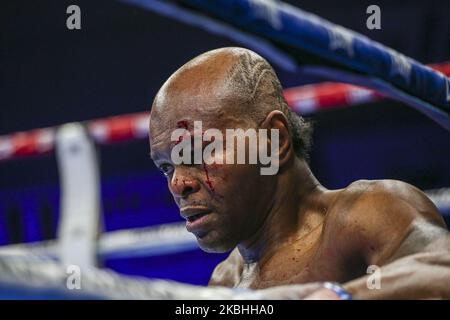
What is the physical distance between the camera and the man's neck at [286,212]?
1.63 meters

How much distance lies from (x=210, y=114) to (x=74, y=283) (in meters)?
0.78

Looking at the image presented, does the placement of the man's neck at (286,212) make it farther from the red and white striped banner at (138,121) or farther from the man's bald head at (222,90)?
the red and white striped banner at (138,121)

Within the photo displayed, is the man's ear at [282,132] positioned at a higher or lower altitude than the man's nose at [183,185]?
higher

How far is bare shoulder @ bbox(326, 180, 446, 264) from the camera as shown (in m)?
1.35

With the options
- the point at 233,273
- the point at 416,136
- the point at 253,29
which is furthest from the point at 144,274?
the point at 253,29

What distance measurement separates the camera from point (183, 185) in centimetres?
154

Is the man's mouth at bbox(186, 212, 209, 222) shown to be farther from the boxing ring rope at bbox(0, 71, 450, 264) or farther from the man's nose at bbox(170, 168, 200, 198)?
the boxing ring rope at bbox(0, 71, 450, 264)

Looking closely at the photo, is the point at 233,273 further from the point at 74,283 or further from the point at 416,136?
the point at 416,136

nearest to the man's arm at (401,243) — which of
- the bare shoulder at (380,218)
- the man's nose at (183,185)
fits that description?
the bare shoulder at (380,218)

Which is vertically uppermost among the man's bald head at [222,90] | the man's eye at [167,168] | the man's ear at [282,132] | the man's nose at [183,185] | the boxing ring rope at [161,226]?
the man's bald head at [222,90]

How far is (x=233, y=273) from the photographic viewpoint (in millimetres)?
1859

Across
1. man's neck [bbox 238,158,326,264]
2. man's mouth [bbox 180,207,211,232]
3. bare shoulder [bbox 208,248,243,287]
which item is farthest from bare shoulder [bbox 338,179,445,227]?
bare shoulder [bbox 208,248,243,287]

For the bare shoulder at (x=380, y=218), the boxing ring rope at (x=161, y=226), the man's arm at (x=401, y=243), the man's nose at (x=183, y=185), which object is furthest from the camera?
the boxing ring rope at (x=161, y=226)

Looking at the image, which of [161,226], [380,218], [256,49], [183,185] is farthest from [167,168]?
[161,226]
